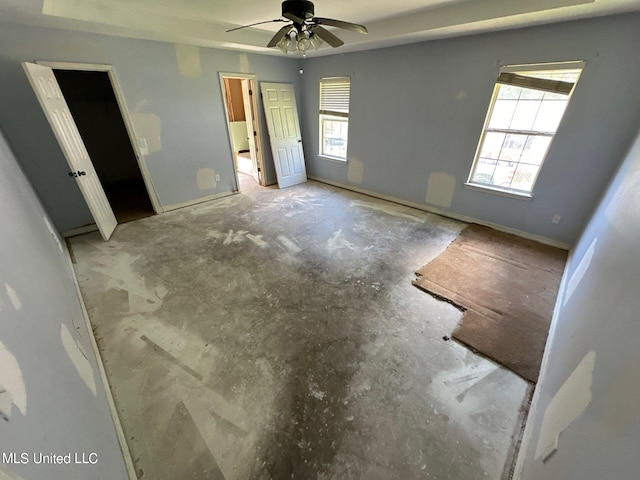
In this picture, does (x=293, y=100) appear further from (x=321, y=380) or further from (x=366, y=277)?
(x=321, y=380)

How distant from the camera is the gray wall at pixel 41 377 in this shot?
704mm

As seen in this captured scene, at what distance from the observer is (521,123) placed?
130 inches

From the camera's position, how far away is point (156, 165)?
4.11 meters

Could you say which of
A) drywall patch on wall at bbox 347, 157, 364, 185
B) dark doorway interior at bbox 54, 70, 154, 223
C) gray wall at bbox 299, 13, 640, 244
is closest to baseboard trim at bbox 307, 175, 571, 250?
gray wall at bbox 299, 13, 640, 244

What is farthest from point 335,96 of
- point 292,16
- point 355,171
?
point 292,16

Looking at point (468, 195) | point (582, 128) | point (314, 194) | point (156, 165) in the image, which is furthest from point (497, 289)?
point (156, 165)

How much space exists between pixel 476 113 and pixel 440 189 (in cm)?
116

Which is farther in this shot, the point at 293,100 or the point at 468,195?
the point at 293,100

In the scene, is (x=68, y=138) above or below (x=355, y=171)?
above

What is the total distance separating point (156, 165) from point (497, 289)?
5.06 meters

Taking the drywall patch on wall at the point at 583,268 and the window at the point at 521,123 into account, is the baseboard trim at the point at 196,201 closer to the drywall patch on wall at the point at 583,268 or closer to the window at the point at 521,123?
the window at the point at 521,123

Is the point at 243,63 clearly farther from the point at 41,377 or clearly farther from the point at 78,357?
the point at 41,377

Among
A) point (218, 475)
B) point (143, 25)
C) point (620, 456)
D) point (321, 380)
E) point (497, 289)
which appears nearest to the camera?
point (620, 456)

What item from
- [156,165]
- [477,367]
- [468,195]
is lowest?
[477,367]
